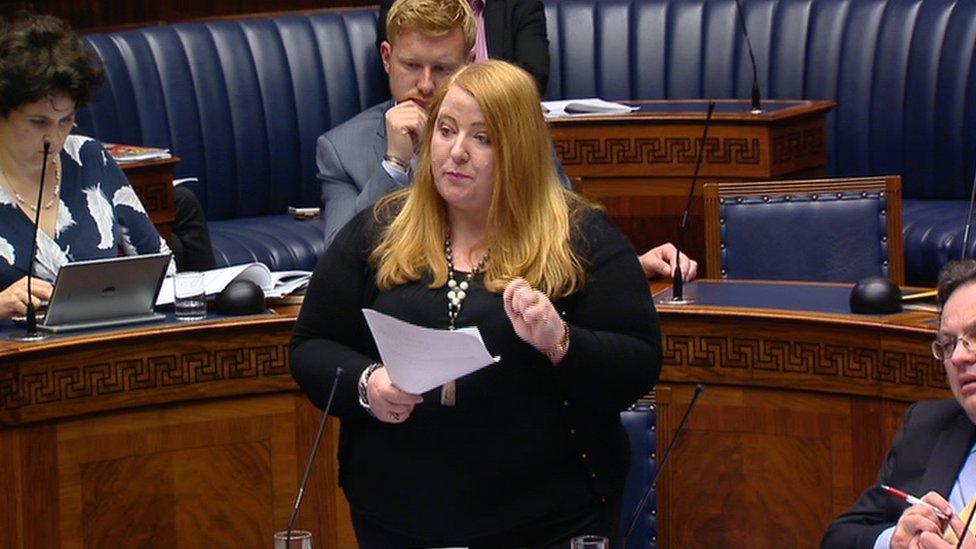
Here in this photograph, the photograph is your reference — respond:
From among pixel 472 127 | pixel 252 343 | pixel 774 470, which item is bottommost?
pixel 774 470

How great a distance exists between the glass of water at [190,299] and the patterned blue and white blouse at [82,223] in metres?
0.22

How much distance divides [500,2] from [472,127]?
3.69 metres

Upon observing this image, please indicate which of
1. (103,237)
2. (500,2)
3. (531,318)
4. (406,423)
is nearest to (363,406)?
(406,423)

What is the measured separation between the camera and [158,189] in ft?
17.5

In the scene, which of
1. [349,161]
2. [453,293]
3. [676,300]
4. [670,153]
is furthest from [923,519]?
[670,153]

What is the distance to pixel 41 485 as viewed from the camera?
322 cm

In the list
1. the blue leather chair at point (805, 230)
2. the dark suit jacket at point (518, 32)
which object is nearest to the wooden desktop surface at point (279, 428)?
the blue leather chair at point (805, 230)

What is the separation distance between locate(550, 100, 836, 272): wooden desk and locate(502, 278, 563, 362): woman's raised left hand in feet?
10.5

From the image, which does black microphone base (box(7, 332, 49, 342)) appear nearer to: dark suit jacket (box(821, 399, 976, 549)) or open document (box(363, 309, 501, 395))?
open document (box(363, 309, 501, 395))

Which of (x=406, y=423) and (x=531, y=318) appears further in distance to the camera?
(x=406, y=423)

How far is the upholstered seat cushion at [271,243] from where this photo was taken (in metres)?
5.68

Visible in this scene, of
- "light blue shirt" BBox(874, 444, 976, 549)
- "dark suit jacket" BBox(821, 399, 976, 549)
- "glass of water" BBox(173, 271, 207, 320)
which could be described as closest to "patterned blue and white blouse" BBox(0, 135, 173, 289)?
"glass of water" BBox(173, 271, 207, 320)

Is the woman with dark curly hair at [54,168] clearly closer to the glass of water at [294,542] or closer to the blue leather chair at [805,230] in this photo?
the blue leather chair at [805,230]

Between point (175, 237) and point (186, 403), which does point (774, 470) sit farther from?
point (175, 237)
